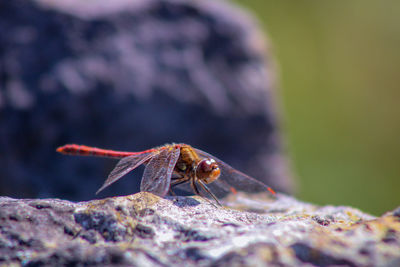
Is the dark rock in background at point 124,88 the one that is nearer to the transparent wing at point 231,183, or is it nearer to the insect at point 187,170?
the insect at point 187,170

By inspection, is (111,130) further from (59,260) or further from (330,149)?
(330,149)

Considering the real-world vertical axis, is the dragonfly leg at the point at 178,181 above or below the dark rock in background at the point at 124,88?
below

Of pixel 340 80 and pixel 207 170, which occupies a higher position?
pixel 340 80

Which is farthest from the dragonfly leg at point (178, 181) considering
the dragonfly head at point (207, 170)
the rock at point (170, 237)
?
the rock at point (170, 237)

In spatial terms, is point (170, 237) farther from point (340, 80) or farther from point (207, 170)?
point (340, 80)

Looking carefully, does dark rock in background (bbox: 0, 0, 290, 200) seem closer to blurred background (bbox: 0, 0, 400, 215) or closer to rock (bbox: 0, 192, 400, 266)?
blurred background (bbox: 0, 0, 400, 215)

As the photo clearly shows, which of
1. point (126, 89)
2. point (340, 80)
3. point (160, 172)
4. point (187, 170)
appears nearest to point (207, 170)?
point (187, 170)
